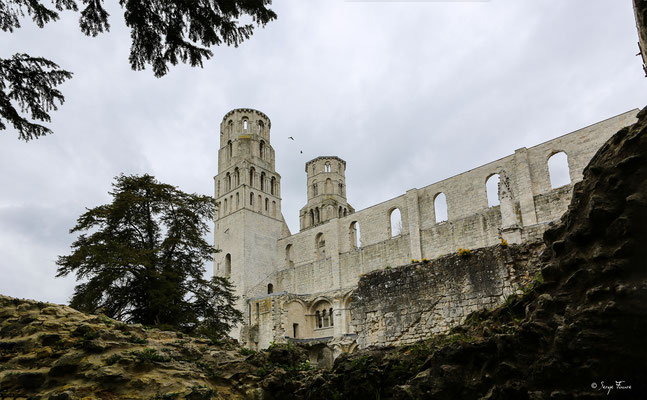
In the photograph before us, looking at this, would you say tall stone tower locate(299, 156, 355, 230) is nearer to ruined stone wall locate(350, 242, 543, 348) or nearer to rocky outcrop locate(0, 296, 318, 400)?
ruined stone wall locate(350, 242, 543, 348)

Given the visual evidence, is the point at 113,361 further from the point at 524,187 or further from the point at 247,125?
the point at 247,125

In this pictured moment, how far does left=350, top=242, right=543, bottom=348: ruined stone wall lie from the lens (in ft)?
28.7

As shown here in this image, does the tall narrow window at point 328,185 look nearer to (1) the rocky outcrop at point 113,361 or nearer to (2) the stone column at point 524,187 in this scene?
(2) the stone column at point 524,187

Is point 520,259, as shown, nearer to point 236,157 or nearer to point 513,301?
point 513,301

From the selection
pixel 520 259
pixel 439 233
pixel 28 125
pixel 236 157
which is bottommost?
pixel 520 259

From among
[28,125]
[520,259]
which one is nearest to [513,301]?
[520,259]

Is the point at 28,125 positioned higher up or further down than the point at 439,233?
further down

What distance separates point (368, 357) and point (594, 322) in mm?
3078

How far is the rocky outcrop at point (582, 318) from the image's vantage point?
361 centimetres

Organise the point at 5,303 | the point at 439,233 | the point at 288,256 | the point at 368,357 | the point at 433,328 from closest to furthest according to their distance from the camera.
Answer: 1. the point at 368,357
2. the point at 5,303
3. the point at 433,328
4. the point at 439,233
5. the point at 288,256

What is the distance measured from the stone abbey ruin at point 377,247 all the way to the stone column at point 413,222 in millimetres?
72

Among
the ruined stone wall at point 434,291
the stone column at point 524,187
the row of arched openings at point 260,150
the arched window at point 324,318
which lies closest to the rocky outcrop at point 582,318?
the ruined stone wall at point 434,291

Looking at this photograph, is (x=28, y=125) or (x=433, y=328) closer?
(x=28, y=125)

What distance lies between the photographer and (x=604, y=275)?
3816mm
